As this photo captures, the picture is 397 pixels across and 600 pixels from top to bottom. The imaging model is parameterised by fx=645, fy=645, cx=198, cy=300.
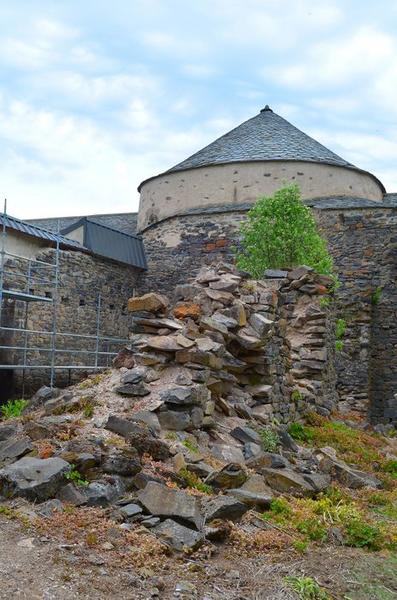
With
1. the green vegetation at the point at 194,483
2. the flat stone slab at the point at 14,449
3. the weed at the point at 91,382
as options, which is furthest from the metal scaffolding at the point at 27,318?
the green vegetation at the point at 194,483

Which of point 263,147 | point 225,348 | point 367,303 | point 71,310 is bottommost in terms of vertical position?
point 225,348

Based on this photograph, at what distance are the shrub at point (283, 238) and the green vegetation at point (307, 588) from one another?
34.2 feet

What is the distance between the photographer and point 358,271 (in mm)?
17328

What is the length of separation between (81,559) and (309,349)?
7.93m

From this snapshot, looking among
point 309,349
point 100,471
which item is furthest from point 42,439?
point 309,349

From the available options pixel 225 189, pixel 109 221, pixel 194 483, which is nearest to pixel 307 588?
pixel 194 483

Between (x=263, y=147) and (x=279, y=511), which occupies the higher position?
(x=263, y=147)

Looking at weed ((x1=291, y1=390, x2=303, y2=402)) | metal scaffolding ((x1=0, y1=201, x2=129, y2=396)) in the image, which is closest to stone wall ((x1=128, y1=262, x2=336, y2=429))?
weed ((x1=291, y1=390, x2=303, y2=402))

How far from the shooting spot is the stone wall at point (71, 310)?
1405 centimetres

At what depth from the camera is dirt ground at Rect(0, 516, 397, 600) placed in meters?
3.48

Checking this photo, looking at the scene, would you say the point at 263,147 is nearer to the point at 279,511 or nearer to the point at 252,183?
the point at 252,183

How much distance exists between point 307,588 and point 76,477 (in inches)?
73.7

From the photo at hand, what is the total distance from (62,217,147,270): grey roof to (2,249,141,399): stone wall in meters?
0.24

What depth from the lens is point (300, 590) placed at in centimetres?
381
